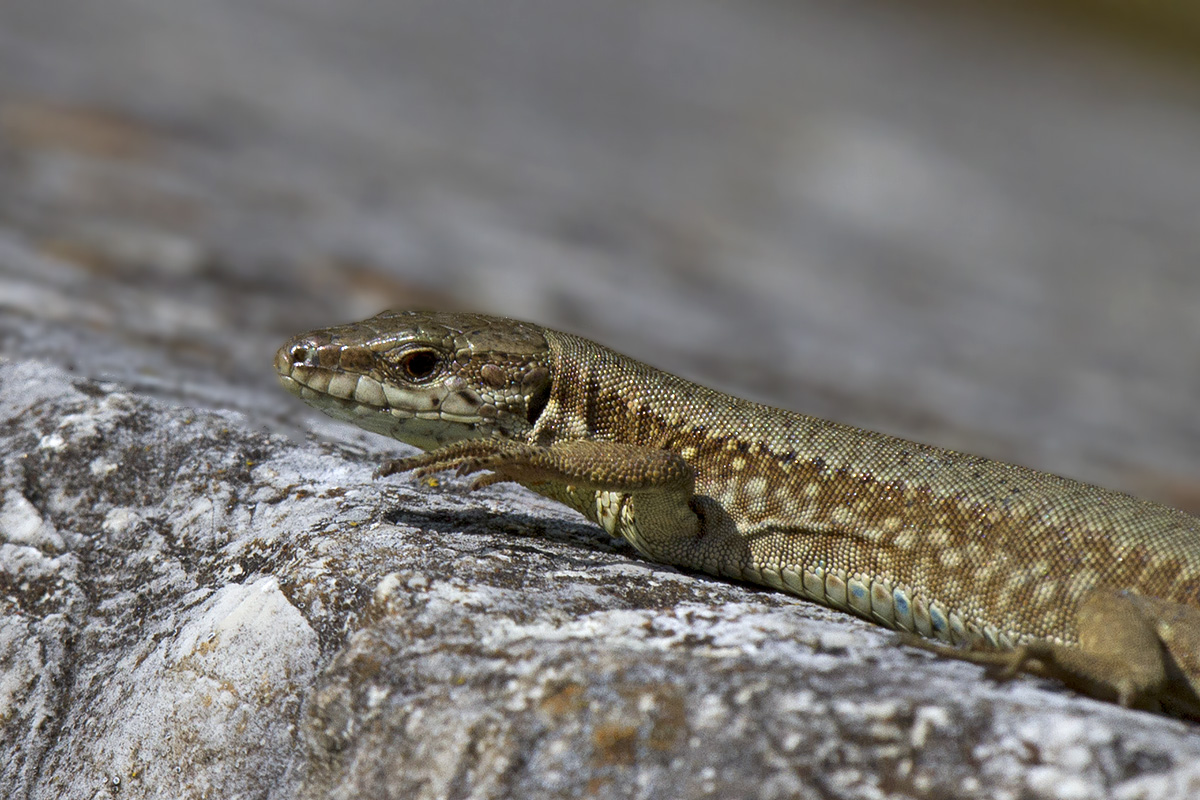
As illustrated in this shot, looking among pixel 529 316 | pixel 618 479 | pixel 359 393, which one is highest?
pixel 529 316

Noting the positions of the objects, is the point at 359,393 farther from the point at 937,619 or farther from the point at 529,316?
the point at 529,316

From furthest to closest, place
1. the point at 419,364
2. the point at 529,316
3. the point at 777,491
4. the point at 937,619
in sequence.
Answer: the point at 529,316, the point at 419,364, the point at 777,491, the point at 937,619

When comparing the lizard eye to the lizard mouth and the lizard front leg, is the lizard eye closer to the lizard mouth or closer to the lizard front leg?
the lizard mouth

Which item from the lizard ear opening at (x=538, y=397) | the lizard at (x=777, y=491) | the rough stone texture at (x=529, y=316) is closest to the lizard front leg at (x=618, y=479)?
the lizard at (x=777, y=491)

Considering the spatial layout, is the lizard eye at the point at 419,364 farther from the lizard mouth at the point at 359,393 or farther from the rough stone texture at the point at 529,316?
the rough stone texture at the point at 529,316

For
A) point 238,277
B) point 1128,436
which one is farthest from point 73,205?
point 1128,436

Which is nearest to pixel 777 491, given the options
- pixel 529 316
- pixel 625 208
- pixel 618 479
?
pixel 618 479
